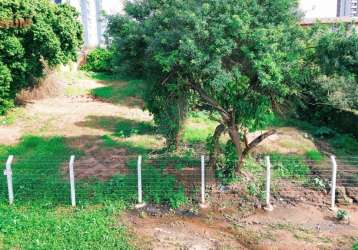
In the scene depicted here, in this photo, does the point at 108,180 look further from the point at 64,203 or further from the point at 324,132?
the point at 324,132

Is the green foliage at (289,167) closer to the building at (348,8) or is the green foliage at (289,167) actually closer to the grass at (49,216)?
the grass at (49,216)

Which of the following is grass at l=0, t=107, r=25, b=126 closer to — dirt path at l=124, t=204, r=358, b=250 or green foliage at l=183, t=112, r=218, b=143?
green foliage at l=183, t=112, r=218, b=143

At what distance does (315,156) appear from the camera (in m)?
12.0

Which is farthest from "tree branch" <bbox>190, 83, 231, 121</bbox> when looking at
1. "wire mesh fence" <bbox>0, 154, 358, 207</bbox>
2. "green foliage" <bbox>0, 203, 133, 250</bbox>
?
"green foliage" <bbox>0, 203, 133, 250</bbox>

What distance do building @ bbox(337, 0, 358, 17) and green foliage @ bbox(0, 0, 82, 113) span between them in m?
12.1

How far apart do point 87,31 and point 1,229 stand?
17.2 meters

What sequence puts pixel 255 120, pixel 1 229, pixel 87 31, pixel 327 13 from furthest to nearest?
pixel 87 31, pixel 327 13, pixel 255 120, pixel 1 229

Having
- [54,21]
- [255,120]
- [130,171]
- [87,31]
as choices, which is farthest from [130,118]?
[87,31]

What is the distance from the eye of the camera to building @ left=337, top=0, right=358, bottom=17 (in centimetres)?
2091

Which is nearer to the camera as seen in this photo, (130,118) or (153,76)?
(153,76)

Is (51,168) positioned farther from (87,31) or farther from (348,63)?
(87,31)

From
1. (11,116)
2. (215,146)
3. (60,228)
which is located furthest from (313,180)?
(11,116)

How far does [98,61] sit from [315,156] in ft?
47.6

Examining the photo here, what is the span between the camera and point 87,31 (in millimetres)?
24078
